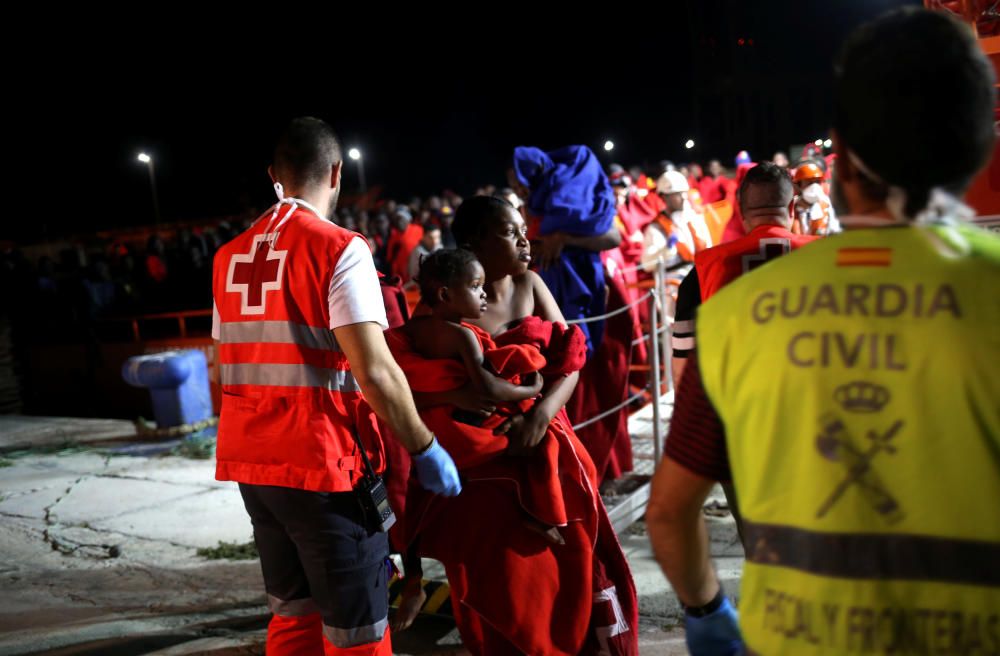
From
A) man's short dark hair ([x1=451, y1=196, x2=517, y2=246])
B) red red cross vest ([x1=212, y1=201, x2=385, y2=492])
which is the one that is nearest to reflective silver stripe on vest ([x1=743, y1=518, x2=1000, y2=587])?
red red cross vest ([x1=212, y1=201, x2=385, y2=492])

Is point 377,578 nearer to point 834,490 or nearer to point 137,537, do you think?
point 834,490

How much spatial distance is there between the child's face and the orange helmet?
6.27 m

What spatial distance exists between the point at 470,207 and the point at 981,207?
247 centimetres

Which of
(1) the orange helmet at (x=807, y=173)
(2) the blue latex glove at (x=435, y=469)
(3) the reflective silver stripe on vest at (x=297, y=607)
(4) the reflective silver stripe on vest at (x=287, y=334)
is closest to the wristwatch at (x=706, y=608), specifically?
(2) the blue latex glove at (x=435, y=469)

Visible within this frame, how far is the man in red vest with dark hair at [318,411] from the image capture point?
2641mm

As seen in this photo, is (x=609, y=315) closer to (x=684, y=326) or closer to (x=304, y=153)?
(x=684, y=326)

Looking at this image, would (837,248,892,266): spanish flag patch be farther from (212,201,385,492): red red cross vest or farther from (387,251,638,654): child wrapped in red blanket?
(387,251,638,654): child wrapped in red blanket

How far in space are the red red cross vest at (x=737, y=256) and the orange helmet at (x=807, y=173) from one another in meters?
5.55

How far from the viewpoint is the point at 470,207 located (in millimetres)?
3477

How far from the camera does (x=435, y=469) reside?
2744 millimetres

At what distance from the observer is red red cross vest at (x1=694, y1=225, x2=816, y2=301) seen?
10.5 ft

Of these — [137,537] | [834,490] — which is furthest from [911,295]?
[137,537]

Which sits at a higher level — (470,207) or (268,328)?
(470,207)

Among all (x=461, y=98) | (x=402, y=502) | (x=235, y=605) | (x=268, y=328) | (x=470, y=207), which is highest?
(x=461, y=98)
